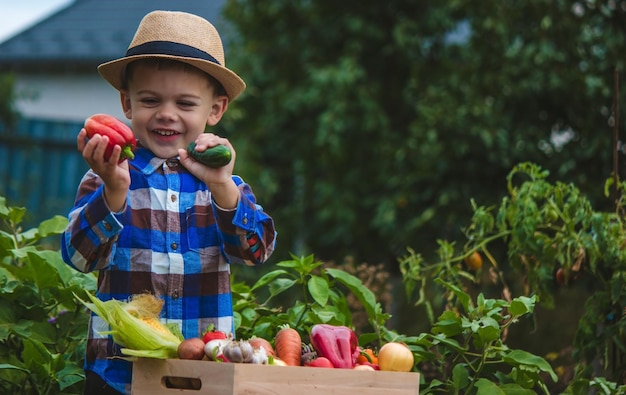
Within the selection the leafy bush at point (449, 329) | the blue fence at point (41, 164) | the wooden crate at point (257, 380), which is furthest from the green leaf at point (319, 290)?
the blue fence at point (41, 164)

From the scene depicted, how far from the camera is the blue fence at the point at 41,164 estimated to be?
37.9 feet

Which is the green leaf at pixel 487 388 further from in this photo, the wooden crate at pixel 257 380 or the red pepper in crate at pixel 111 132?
the red pepper in crate at pixel 111 132

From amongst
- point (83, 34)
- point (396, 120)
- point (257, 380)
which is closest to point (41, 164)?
point (396, 120)

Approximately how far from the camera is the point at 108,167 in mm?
2293

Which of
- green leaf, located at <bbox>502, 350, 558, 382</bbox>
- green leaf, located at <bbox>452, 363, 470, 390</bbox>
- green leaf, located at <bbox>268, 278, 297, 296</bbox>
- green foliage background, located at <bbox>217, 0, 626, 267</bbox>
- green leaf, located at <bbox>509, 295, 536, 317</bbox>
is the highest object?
green foliage background, located at <bbox>217, 0, 626, 267</bbox>

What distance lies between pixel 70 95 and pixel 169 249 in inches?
615

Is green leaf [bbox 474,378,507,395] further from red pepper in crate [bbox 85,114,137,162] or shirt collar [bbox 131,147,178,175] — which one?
red pepper in crate [bbox 85,114,137,162]

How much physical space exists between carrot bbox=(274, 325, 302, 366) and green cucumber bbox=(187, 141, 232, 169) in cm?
45

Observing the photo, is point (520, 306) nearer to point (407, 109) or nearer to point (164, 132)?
point (164, 132)

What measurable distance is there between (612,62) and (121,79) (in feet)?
19.9

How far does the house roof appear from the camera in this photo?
1717 centimetres

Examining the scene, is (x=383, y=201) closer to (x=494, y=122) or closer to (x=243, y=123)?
(x=494, y=122)

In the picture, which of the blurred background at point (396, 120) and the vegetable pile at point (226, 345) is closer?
the vegetable pile at point (226, 345)

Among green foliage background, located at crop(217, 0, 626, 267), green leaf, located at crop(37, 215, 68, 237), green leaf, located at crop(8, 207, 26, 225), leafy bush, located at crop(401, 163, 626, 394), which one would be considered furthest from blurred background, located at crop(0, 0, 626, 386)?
green leaf, located at crop(8, 207, 26, 225)
